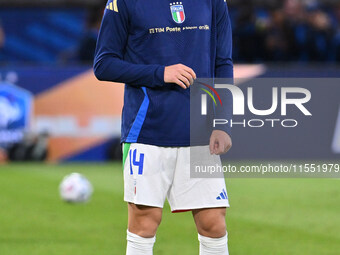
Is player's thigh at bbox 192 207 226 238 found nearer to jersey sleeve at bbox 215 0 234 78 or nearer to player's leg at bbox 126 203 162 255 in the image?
player's leg at bbox 126 203 162 255

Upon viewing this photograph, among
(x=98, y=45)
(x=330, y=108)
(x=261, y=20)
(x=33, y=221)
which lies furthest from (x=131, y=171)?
(x=261, y=20)

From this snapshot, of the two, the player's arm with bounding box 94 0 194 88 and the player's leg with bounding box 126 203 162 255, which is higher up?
the player's arm with bounding box 94 0 194 88

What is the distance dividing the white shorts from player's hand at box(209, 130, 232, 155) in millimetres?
132

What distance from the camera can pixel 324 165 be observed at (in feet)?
39.3

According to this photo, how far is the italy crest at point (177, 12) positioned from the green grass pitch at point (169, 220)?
7.34ft

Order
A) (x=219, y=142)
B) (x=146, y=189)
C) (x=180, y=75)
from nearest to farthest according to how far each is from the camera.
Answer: (x=180, y=75) → (x=146, y=189) → (x=219, y=142)

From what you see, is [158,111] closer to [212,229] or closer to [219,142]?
[219,142]

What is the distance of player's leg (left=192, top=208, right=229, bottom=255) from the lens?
3.68 meters

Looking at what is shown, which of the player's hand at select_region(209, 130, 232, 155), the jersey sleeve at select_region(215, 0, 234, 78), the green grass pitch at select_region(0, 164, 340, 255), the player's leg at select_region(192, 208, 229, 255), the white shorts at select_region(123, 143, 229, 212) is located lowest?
the green grass pitch at select_region(0, 164, 340, 255)

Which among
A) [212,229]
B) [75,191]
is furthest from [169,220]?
[212,229]

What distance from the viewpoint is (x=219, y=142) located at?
3.73m

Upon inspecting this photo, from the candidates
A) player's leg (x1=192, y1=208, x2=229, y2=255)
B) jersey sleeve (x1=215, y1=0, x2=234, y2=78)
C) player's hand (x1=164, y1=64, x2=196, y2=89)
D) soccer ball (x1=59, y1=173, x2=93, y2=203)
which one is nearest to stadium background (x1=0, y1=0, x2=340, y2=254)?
soccer ball (x1=59, y1=173, x2=93, y2=203)

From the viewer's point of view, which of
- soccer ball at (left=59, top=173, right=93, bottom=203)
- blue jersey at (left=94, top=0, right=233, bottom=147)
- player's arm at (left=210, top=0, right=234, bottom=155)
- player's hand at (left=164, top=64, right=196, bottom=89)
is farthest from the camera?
soccer ball at (left=59, top=173, right=93, bottom=203)

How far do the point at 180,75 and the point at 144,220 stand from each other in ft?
2.36
